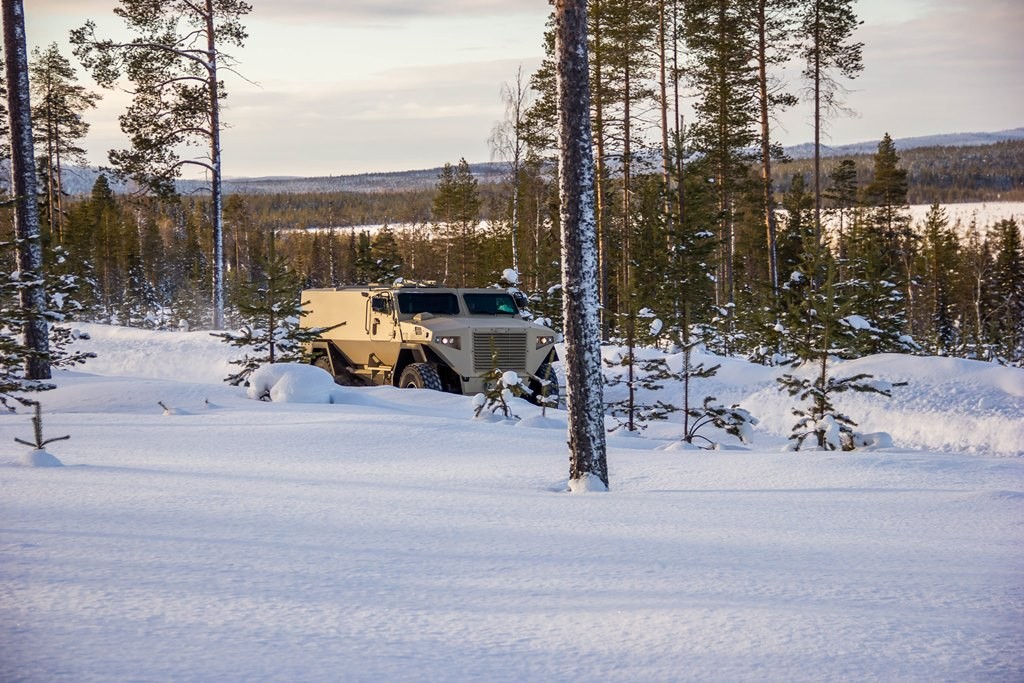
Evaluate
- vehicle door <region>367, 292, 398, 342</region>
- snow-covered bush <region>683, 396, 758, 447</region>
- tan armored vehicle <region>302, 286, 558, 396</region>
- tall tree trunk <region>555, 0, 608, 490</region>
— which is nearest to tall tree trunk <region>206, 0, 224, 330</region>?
tan armored vehicle <region>302, 286, 558, 396</region>

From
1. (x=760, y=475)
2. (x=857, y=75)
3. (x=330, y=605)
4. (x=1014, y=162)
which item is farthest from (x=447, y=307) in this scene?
(x=1014, y=162)

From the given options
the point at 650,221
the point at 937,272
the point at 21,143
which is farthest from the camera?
the point at 937,272

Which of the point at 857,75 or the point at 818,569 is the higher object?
the point at 857,75

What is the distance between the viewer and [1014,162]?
154375 millimetres

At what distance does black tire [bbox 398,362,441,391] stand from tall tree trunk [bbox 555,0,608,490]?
7.56 metres

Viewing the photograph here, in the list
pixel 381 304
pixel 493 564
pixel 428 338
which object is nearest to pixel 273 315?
pixel 381 304

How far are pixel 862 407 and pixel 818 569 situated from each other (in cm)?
1206

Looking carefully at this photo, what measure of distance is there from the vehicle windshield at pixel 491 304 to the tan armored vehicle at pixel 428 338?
0.02 meters

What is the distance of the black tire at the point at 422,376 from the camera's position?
45.3 feet

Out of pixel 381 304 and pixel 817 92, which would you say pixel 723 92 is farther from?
pixel 381 304

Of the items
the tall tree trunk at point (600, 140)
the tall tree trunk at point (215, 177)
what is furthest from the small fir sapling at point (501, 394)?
the tall tree trunk at point (600, 140)

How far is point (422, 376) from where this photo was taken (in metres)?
13.8

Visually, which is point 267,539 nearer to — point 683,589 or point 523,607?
point 523,607

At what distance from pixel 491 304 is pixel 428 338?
177cm
